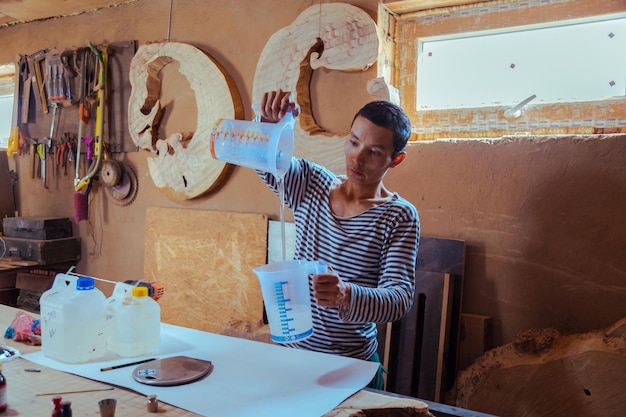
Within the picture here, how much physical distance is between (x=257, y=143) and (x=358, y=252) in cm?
45

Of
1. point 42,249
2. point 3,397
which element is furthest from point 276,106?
point 42,249

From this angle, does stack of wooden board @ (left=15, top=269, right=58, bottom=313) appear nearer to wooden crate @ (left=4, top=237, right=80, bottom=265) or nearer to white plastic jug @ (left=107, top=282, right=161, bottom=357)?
wooden crate @ (left=4, top=237, right=80, bottom=265)

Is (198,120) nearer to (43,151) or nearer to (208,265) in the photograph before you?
(208,265)

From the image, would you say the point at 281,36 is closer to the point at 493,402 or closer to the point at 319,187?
the point at 319,187

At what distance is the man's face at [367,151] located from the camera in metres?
1.57

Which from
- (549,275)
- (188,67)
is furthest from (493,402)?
(188,67)

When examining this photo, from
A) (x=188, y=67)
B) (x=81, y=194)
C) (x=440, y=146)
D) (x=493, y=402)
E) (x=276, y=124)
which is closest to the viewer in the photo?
(x=276, y=124)

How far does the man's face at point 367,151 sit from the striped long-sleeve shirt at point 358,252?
11 cm

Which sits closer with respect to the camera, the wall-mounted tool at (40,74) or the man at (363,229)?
the man at (363,229)

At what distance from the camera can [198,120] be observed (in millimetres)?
2990

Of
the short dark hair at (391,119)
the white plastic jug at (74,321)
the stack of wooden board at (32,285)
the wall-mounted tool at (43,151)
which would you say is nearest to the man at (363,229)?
the short dark hair at (391,119)

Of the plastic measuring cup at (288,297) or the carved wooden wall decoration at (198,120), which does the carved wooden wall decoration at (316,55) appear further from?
the plastic measuring cup at (288,297)

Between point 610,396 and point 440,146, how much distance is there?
1.13m

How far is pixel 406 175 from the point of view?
2363 millimetres
